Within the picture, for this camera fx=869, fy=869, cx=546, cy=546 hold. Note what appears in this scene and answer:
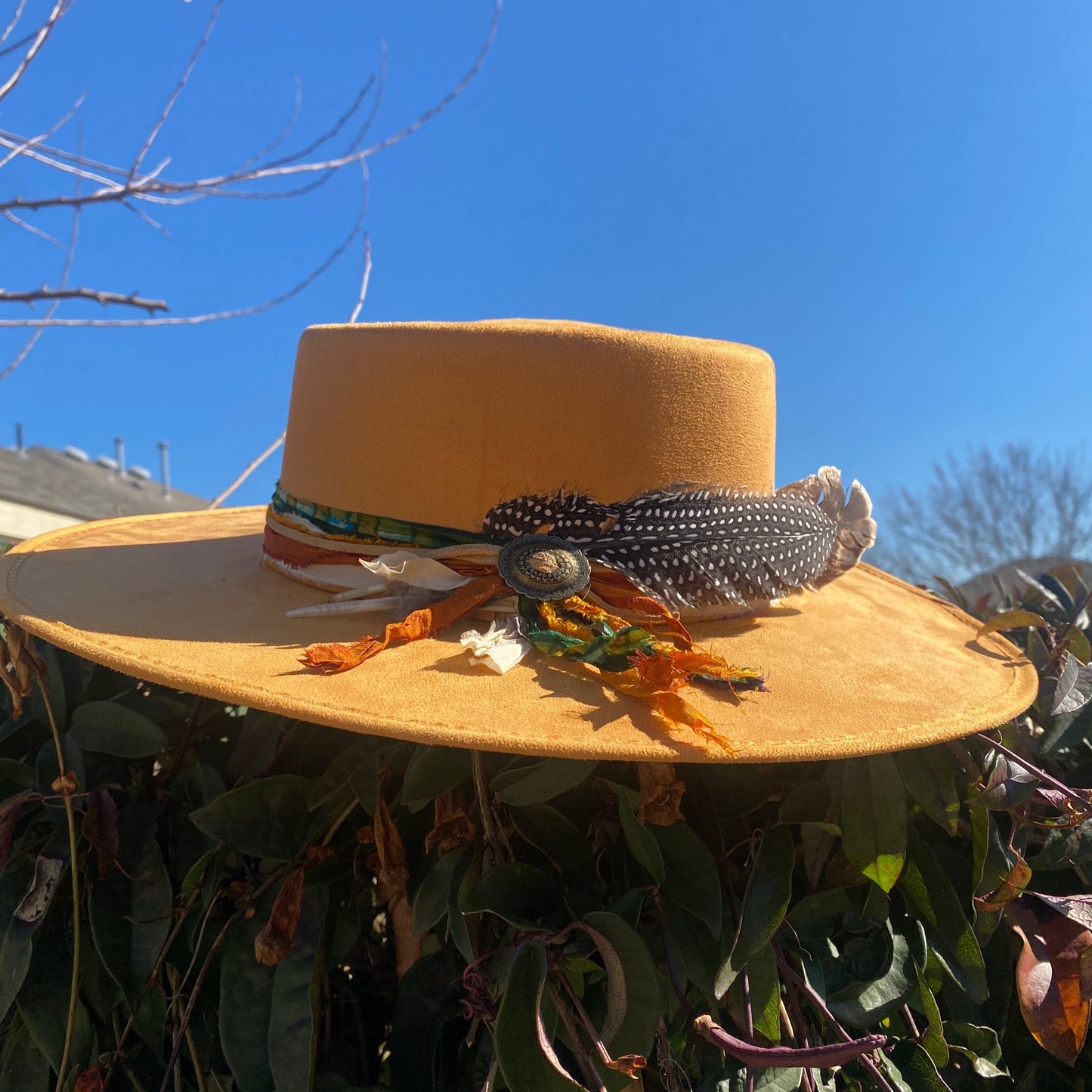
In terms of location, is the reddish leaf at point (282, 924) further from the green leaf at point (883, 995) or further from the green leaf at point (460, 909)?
the green leaf at point (883, 995)

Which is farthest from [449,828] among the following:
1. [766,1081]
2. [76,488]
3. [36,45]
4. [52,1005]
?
[76,488]

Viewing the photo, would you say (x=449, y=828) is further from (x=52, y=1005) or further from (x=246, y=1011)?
(x=52, y=1005)

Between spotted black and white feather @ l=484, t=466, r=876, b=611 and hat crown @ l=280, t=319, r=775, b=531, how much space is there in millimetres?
45

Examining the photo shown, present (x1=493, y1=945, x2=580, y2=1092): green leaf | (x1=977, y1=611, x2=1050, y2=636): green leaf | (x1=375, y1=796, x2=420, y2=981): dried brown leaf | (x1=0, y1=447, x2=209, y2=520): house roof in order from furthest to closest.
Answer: (x1=0, y1=447, x2=209, y2=520): house roof < (x1=977, y1=611, x2=1050, y2=636): green leaf < (x1=375, y1=796, x2=420, y2=981): dried brown leaf < (x1=493, y1=945, x2=580, y2=1092): green leaf

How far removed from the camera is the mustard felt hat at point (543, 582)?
879 mm

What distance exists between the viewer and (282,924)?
3.31 feet

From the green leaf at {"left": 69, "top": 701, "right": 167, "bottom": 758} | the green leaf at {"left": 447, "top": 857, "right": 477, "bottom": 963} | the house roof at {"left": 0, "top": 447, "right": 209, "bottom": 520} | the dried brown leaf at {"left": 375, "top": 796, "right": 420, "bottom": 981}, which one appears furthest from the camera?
the house roof at {"left": 0, "top": 447, "right": 209, "bottom": 520}

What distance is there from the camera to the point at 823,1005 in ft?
3.16

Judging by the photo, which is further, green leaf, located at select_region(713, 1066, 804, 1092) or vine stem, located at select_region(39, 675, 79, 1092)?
vine stem, located at select_region(39, 675, 79, 1092)

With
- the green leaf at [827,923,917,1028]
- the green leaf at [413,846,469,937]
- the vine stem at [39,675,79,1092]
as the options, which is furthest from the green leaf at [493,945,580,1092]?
the vine stem at [39,675,79,1092]

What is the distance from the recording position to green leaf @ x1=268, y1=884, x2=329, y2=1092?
96 centimetres

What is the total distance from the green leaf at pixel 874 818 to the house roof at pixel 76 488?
766cm

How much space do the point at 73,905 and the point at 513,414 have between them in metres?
0.86

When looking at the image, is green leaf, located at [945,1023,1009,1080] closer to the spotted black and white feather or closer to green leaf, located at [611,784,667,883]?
green leaf, located at [611,784,667,883]
